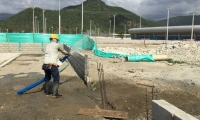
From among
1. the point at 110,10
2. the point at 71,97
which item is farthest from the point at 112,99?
the point at 110,10

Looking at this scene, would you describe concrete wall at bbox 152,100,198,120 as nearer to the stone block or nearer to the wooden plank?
the stone block

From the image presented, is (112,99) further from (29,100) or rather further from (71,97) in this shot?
(29,100)

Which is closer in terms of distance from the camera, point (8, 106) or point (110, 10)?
point (8, 106)

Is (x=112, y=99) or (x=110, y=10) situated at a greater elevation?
(x=110, y=10)

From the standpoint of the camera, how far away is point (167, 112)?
13.4ft

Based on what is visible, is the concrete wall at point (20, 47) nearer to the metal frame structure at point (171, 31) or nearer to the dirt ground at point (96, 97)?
the dirt ground at point (96, 97)

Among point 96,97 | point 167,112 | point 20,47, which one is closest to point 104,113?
point 96,97

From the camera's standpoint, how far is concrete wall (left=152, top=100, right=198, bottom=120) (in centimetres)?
381

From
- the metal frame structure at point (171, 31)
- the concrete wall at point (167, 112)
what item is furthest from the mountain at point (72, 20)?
the concrete wall at point (167, 112)

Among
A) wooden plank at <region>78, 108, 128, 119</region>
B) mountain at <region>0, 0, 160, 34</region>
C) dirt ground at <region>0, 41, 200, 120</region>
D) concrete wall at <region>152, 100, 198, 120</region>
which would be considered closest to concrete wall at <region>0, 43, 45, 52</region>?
dirt ground at <region>0, 41, 200, 120</region>

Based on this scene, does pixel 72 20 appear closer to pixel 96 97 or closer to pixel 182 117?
pixel 96 97

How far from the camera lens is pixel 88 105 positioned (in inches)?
259

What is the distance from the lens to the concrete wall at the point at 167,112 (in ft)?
12.5

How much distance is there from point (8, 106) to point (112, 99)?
9.66 ft
